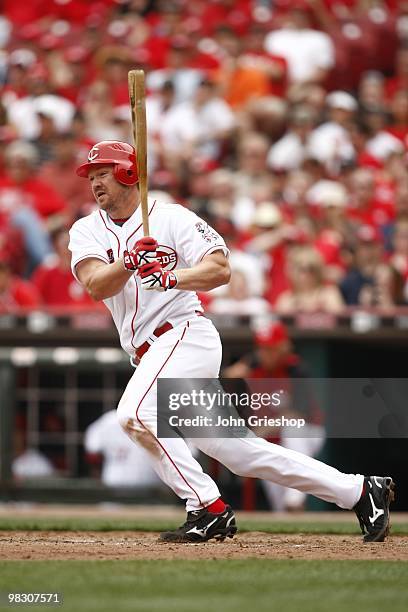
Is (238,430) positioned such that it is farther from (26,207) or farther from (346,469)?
(26,207)

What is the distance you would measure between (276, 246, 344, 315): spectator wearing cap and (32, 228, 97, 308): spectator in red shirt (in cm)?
157

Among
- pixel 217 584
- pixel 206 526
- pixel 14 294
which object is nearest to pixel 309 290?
pixel 14 294

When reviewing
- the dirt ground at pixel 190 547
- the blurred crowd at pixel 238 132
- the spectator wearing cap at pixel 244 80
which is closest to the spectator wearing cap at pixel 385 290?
the blurred crowd at pixel 238 132

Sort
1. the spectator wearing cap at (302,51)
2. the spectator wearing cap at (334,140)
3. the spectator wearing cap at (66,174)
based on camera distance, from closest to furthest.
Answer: the spectator wearing cap at (66,174), the spectator wearing cap at (334,140), the spectator wearing cap at (302,51)

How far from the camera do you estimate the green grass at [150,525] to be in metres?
6.98

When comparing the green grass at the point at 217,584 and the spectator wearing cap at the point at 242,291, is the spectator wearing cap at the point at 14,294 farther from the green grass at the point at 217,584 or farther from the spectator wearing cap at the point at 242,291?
the green grass at the point at 217,584

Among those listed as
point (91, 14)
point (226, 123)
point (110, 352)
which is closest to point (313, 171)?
point (226, 123)

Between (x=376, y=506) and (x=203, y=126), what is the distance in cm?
747

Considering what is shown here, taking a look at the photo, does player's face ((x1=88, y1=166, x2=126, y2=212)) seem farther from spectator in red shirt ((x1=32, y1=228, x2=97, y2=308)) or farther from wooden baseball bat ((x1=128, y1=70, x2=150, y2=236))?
spectator in red shirt ((x1=32, y1=228, x2=97, y2=308))

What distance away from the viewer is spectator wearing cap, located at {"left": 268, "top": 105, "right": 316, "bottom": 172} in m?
12.3

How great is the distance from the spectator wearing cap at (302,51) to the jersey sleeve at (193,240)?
787 cm

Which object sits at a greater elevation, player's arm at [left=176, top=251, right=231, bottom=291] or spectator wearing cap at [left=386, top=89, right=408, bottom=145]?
spectator wearing cap at [left=386, top=89, right=408, bottom=145]

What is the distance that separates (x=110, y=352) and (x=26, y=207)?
227 centimetres

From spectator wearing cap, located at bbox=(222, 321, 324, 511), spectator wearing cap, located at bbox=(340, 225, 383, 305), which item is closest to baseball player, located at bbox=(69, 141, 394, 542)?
spectator wearing cap, located at bbox=(222, 321, 324, 511)
